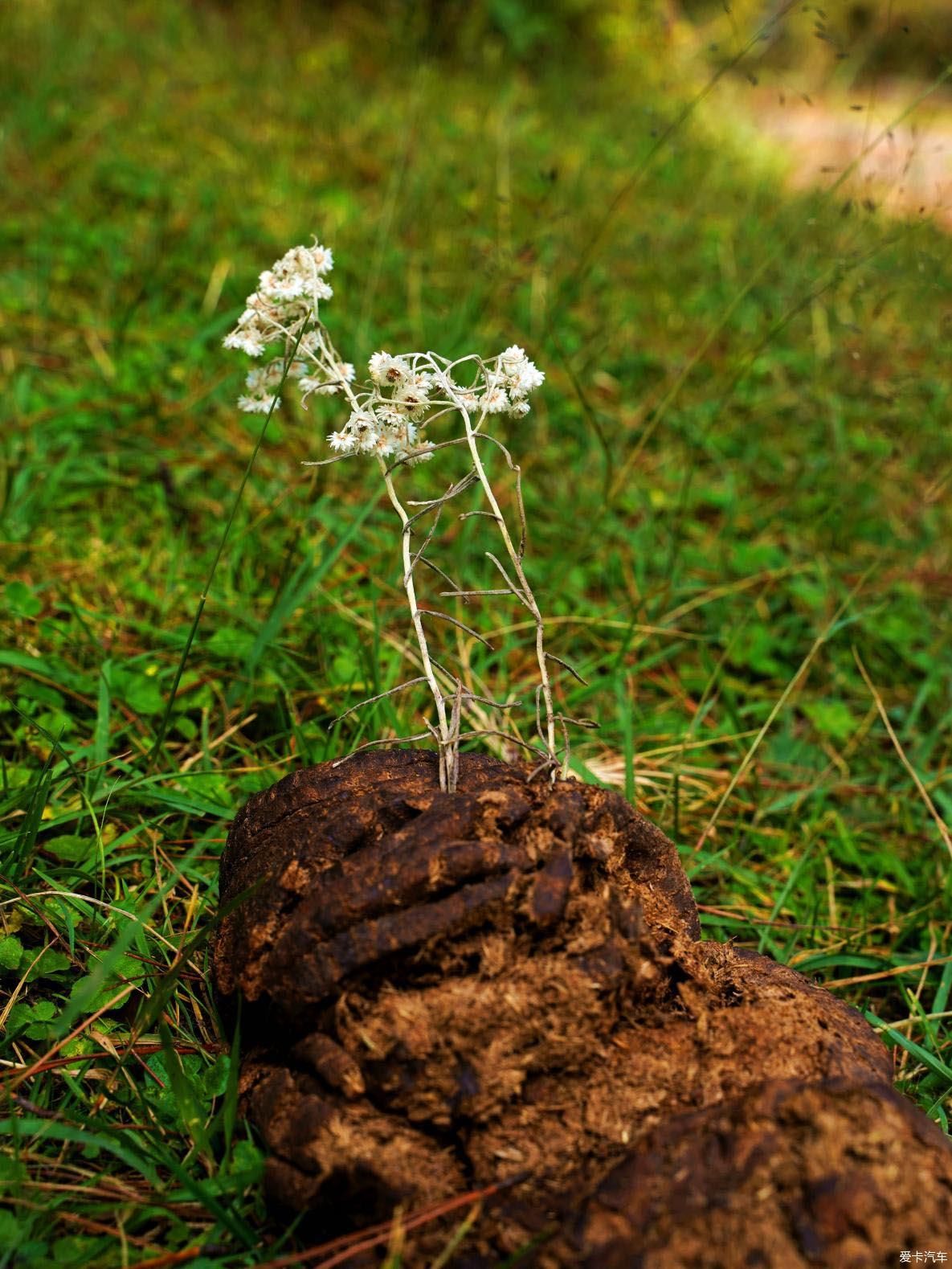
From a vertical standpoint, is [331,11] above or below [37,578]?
above

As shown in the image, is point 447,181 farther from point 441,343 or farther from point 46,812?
point 46,812

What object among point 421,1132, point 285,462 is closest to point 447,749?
point 421,1132

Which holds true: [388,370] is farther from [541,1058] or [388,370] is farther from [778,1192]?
[778,1192]

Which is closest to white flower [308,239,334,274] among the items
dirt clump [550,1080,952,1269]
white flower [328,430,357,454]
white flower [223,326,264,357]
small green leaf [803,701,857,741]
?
white flower [223,326,264,357]

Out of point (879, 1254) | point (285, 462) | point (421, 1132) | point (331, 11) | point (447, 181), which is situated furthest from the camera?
point (331, 11)

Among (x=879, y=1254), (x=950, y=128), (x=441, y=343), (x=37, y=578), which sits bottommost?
(x=37, y=578)

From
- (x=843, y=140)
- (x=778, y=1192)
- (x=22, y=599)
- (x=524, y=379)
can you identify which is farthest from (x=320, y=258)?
(x=843, y=140)

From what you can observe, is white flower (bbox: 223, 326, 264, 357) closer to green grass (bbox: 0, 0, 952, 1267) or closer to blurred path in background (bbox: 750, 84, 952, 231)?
green grass (bbox: 0, 0, 952, 1267)

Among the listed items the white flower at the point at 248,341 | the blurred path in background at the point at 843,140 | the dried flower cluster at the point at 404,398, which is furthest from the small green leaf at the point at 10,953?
the blurred path in background at the point at 843,140

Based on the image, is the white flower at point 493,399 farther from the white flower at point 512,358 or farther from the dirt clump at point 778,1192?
the dirt clump at point 778,1192
